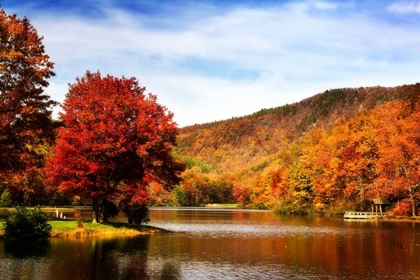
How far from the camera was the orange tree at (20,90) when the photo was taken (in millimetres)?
30406

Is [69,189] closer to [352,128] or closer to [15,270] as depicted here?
[15,270]

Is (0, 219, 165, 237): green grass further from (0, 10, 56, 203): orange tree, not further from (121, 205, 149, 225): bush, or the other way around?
(0, 10, 56, 203): orange tree

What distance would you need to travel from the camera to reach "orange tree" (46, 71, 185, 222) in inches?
1563

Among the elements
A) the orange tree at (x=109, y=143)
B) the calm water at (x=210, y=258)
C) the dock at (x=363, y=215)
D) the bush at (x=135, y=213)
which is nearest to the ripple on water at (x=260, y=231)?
the bush at (x=135, y=213)

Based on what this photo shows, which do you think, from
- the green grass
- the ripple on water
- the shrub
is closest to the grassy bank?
the green grass

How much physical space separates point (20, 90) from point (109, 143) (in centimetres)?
972

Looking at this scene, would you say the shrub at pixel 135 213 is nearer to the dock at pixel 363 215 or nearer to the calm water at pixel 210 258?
the calm water at pixel 210 258

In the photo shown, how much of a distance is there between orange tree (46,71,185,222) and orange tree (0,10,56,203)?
21.5ft

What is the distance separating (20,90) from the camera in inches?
A: 1230

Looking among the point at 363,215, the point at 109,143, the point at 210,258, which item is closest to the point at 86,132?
the point at 109,143

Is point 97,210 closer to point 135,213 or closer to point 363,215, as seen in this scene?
point 135,213

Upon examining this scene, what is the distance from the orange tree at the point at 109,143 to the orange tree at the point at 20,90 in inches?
258

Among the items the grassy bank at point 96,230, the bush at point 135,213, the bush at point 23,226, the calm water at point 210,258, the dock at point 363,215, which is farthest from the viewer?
the dock at point 363,215

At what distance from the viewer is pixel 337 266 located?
25.2m
